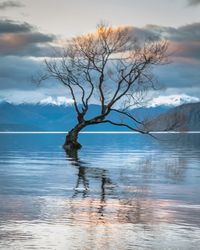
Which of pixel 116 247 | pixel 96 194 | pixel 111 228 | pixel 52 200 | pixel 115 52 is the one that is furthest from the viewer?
pixel 115 52

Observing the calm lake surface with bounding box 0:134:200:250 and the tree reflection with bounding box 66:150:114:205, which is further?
the tree reflection with bounding box 66:150:114:205

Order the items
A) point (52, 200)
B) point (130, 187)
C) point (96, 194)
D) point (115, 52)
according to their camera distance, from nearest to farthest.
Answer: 1. point (52, 200)
2. point (96, 194)
3. point (130, 187)
4. point (115, 52)

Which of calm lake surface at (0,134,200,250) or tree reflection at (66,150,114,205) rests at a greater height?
calm lake surface at (0,134,200,250)

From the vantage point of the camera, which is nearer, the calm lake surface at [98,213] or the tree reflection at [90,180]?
the calm lake surface at [98,213]

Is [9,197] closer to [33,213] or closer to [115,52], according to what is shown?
[33,213]

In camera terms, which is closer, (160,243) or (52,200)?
(160,243)

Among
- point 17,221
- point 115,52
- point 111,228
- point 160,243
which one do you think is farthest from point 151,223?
point 115,52

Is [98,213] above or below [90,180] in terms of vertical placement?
above

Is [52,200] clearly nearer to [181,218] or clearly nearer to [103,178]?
[181,218]

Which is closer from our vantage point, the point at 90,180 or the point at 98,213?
the point at 98,213

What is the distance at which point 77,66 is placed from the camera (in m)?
68.2

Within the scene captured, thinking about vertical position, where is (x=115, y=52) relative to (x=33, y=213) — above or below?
above

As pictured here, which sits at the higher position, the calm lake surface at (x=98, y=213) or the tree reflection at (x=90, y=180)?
the calm lake surface at (x=98, y=213)

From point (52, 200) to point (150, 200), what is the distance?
→ 12.3ft
